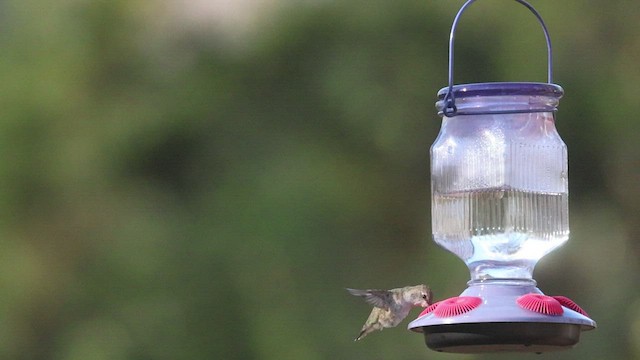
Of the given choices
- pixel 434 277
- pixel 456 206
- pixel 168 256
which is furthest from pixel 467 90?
pixel 168 256

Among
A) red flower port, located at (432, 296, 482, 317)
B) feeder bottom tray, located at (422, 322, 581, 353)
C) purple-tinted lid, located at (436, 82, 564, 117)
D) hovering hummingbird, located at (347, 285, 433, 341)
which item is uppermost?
purple-tinted lid, located at (436, 82, 564, 117)

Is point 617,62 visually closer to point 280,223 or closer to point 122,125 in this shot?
point 280,223

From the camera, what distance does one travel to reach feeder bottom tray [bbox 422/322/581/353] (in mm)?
2625

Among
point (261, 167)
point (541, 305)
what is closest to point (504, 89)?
point (541, 305)

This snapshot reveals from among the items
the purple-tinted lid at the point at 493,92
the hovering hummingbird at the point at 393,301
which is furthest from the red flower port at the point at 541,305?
the hovering hummingbird at the point at 393,301

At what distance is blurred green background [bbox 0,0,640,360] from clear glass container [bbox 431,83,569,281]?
3.52m

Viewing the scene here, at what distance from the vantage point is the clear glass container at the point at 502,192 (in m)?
3.01

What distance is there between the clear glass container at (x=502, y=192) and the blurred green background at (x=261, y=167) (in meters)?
3.52

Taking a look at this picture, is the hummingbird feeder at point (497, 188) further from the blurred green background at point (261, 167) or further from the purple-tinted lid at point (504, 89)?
the blurred green background at point (261, 167)

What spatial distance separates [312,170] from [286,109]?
1.71 feet

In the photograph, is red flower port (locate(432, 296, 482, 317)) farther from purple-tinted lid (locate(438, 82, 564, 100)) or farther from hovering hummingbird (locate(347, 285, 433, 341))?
hovering hummingbird (locate(347, 285, 433, 341))

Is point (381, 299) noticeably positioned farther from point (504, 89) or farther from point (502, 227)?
point (504, 89)

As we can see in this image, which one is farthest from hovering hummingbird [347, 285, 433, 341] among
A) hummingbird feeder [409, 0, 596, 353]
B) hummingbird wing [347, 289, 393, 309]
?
hummingbird feeder [409, 0, 596, 353]

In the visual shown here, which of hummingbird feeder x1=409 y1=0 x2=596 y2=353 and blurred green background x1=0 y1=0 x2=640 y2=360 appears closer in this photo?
hummingbird feeder x1=409 y1=0 x2=596 y2=353
